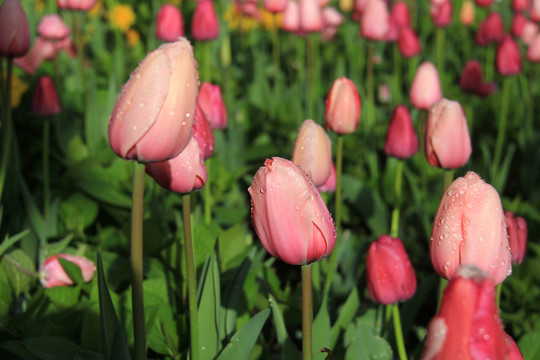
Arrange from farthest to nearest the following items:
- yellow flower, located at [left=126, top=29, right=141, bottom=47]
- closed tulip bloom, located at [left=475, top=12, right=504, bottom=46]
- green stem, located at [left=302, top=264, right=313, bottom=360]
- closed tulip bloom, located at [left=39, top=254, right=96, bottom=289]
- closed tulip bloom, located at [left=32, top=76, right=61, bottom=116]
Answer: yellow flower, located at [left=126, top=29, right=141, bottom=47] → closed tulip bloom, located at [left=475, top=12, right=504, bottom=46] → closed tulip bloom, located at [left=32, top=76, right=61, bottom=116] → closed tulip bloom, located at [left=39, top=254, right=96, bottom=289] → green stem, located at [left=302, top=264, right=313, bottom=360]

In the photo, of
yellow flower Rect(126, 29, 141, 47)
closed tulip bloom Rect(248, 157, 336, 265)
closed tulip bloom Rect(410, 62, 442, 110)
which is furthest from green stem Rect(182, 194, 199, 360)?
yellow flower Rect(126, 29, 141, 47)

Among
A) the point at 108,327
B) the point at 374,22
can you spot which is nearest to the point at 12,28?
the point at 108,327

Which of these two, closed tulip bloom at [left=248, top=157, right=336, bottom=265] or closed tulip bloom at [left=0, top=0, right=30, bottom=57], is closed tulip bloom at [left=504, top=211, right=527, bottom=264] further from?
closed tulip bloom at [left=0, top=0, right=30, bottom=57]

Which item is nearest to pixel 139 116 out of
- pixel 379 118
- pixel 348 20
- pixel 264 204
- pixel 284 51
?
pixel 264 204

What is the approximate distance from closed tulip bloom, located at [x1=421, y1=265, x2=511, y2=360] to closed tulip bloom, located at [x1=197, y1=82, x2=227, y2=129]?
1.10m

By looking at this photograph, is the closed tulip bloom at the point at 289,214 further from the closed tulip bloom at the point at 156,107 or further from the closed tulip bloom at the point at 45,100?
the closed tulip bloom at the point at 45,100

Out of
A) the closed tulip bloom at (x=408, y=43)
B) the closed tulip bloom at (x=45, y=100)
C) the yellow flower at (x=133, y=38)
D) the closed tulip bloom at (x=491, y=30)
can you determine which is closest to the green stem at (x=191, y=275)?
the closed tulip bloom at (x=45, y=100)

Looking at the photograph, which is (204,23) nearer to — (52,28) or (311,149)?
(52,28)

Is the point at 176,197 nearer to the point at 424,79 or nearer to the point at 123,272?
the point at 123,272

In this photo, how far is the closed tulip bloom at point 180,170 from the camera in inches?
41.9

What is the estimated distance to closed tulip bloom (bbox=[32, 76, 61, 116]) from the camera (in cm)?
185

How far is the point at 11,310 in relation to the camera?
1.45 meters

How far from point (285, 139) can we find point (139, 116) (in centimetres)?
192

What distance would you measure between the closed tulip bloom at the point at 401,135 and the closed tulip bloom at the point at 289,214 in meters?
0.87
